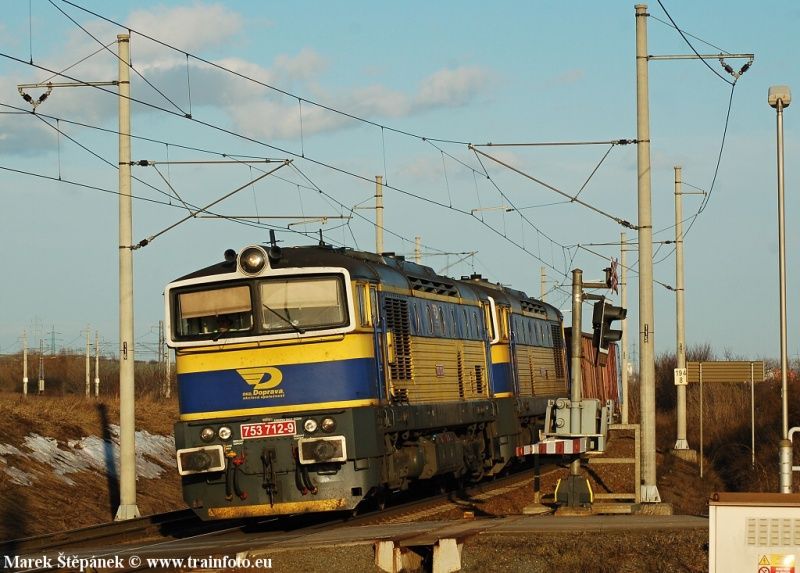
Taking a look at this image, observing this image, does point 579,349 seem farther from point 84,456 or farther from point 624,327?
point 624,327

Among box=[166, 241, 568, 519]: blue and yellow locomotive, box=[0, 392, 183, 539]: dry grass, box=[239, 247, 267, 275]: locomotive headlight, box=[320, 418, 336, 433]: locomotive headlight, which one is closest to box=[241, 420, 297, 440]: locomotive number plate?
box=[166, 241, 568, 519]: blue and yellow locomotive

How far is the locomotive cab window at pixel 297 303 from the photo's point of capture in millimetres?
18734

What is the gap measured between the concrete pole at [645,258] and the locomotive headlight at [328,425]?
749 centimetres

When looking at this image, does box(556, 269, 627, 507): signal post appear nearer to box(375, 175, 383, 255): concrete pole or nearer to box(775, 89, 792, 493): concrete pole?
box(775, 89, 792, 493): concrete pole

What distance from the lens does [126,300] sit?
23172mm

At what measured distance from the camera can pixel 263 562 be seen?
14.6 meters

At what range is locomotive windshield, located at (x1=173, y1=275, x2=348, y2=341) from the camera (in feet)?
61.4

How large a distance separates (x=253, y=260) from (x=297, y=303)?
0.86 m

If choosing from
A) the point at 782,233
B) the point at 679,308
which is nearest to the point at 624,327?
the point at 679,308

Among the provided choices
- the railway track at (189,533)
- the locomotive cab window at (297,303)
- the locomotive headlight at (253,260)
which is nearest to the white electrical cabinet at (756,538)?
the railway track at (189,533)

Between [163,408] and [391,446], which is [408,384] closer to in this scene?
[391,446]

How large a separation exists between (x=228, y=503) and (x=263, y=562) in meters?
4.09

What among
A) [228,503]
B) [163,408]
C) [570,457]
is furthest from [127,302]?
[163,408]

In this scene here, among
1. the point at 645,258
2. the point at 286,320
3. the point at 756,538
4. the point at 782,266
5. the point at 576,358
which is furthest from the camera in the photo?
the point at 645,258
